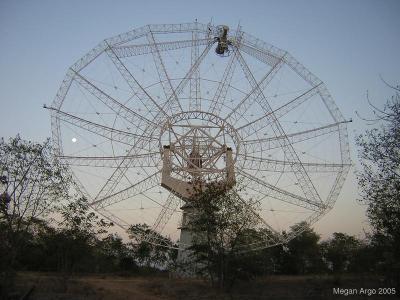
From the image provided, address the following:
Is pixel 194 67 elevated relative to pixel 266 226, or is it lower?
elevated

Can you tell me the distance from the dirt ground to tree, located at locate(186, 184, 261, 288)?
4.89 feet

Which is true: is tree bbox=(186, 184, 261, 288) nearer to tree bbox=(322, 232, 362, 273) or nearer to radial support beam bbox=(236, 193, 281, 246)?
radial support beam bbox=(236, 193, 281, 246)

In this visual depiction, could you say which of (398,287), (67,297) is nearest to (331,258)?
(398,287)

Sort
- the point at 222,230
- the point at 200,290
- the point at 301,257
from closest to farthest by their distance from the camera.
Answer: the point at 222,230, the point at 200,290, the point at 301,257

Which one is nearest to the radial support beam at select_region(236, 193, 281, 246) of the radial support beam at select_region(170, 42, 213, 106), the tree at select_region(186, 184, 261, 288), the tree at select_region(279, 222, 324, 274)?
the tree at select_region(186, 184, 261, 288)

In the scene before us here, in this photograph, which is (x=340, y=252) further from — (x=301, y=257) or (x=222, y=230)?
(x=222, y=230)

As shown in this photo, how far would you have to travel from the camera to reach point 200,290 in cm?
2762

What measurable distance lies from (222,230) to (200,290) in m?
4.51

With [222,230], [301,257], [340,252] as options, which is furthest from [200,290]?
[340,252]

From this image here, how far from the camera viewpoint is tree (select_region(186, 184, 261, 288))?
1066 inches

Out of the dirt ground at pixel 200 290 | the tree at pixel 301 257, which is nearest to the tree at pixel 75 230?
the dirt ground at pixel 200 290

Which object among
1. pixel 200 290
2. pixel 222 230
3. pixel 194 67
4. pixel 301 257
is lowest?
pixel 200 290

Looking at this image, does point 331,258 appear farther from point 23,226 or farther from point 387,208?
point 23,226

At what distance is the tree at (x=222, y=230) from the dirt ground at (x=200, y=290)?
149cm
